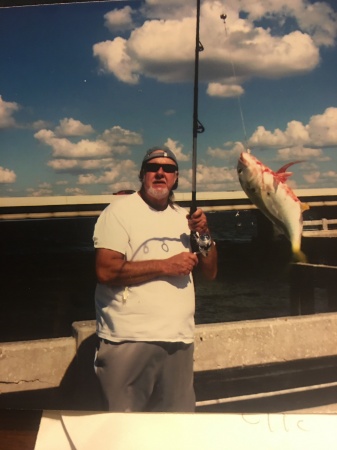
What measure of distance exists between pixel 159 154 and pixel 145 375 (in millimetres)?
844

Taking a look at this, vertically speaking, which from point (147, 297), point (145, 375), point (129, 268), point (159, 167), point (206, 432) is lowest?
point (206, 432)

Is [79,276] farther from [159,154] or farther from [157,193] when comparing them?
[159,154]

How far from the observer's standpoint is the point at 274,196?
5.93 feet

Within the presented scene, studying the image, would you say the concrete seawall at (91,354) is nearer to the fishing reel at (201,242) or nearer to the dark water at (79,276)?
the dark water at (79,276)

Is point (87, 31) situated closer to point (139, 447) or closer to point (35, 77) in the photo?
point (35, 77)

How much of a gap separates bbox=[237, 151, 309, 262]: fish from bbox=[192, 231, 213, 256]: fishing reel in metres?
0.23

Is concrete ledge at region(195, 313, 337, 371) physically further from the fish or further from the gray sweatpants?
the fish

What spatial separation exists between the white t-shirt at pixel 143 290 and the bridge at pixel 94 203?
9 cm

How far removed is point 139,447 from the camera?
1886mm

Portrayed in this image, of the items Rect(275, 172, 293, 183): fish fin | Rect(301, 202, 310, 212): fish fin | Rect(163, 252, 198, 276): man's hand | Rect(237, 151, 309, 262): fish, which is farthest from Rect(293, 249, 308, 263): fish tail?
Rect(163, 252, 198, 276): man's hand

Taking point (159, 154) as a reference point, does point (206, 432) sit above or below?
below

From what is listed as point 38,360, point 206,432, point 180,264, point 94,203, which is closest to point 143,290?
point 180,264

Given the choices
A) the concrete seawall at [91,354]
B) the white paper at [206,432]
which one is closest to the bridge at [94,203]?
the concrete seawall at [91,354]

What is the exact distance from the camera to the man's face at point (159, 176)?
1.82m
